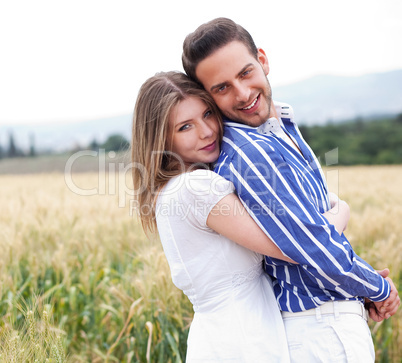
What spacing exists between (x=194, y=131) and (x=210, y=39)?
1.16 feet

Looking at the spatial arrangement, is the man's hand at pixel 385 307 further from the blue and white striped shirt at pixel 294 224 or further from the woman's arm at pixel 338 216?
the woman's arm at pixel 338 216

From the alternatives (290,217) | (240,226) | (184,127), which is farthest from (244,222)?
(184,127)

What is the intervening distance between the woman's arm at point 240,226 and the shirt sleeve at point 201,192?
2cm

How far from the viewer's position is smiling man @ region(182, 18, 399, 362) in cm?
138

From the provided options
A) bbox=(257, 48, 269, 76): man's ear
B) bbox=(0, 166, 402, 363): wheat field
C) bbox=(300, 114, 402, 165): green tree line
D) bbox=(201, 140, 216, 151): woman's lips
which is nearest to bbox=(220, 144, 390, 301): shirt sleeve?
bbox=(201, 140, 216, 151): woman's lips

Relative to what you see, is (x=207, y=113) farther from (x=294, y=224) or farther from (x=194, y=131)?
(x=294, y=224)

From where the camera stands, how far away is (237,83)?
5.35 ft

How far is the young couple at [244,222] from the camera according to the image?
1.40 metres

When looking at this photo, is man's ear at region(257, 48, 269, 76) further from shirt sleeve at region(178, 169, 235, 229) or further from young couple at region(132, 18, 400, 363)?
shirt sleeve at region(178, 169, 235, 229)

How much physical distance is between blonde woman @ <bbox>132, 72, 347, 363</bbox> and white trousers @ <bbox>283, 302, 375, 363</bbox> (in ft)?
0.18

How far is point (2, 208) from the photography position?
4.22 m

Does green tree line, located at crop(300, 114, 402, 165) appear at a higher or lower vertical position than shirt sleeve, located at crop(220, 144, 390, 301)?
lower

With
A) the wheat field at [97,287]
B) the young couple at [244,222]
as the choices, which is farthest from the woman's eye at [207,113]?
the wheat field at [97,287]

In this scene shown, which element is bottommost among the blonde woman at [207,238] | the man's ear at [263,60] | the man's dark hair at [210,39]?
the blonde woman at [207,238]
